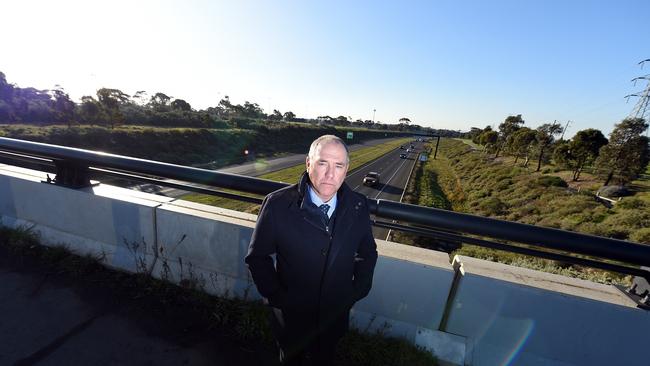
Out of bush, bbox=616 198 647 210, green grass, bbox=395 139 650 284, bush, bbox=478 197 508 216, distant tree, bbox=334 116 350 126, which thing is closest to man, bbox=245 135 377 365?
green grass, bbox=395 139 650 284

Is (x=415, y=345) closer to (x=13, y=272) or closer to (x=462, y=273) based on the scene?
(x=462, y=273)

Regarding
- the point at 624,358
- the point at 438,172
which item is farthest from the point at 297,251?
the point at 438,172

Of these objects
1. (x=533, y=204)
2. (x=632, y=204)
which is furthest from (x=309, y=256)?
(x=533, y=204)

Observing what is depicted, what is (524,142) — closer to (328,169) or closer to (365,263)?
(365,263)

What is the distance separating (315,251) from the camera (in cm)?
163

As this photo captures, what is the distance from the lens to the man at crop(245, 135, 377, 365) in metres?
1.62

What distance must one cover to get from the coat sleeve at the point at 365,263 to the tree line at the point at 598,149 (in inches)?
1400

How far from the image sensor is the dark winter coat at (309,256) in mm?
1623

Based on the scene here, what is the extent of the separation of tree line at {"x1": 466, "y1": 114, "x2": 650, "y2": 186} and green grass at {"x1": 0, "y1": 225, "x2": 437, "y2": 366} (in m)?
35.3

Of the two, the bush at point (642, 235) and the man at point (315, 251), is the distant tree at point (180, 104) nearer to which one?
A: the bush at point (642, 235)

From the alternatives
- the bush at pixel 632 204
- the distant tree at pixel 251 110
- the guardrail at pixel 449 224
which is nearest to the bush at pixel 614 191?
the bush at pixel 632 204

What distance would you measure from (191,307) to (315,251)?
1.50 meters

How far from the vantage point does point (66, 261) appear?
8.89ft

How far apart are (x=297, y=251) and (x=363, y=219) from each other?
1.48 ft
